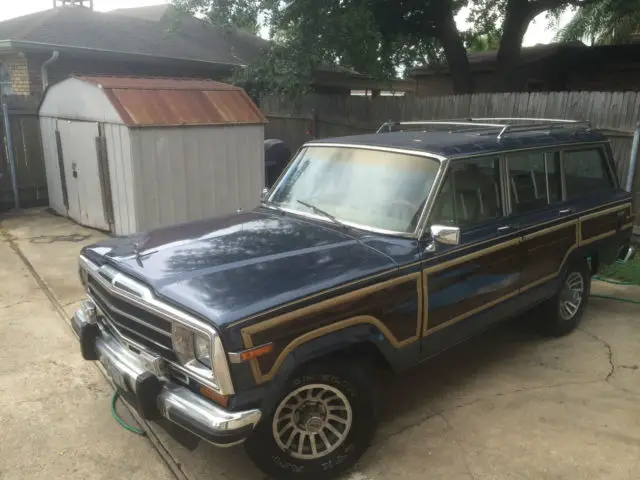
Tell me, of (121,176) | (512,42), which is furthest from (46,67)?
(512,42)

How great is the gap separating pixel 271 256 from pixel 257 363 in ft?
2.53

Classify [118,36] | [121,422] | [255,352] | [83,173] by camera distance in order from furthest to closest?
[118,36], [83,173], [121,422], [255,352]

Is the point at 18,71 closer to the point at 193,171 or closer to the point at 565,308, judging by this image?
the point at 193,171

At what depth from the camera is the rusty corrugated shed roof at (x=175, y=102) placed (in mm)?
7574

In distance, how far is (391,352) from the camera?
10.7 feet

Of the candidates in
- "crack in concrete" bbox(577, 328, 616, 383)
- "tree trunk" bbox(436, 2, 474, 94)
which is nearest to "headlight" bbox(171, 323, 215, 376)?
"crack in concrete" bbox(577, 328, 616, 383)

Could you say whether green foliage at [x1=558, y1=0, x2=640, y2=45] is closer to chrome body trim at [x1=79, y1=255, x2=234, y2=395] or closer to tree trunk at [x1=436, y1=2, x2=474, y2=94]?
tree trunk at [x1=436, y1=2, x2=474, y2=94]

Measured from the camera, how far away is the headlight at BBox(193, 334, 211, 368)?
8.76 ft

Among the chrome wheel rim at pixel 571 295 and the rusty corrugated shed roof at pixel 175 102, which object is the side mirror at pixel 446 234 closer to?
the chrome wheel rim at pixel 571 295

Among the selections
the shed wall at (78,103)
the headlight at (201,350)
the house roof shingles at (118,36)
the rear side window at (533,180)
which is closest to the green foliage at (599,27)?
the house roof shingles at (118,36)

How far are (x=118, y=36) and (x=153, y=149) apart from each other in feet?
27.9

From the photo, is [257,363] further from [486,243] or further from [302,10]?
[302,10]

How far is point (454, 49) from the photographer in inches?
499

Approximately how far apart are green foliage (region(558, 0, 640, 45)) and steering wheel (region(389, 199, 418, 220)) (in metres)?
15.6
